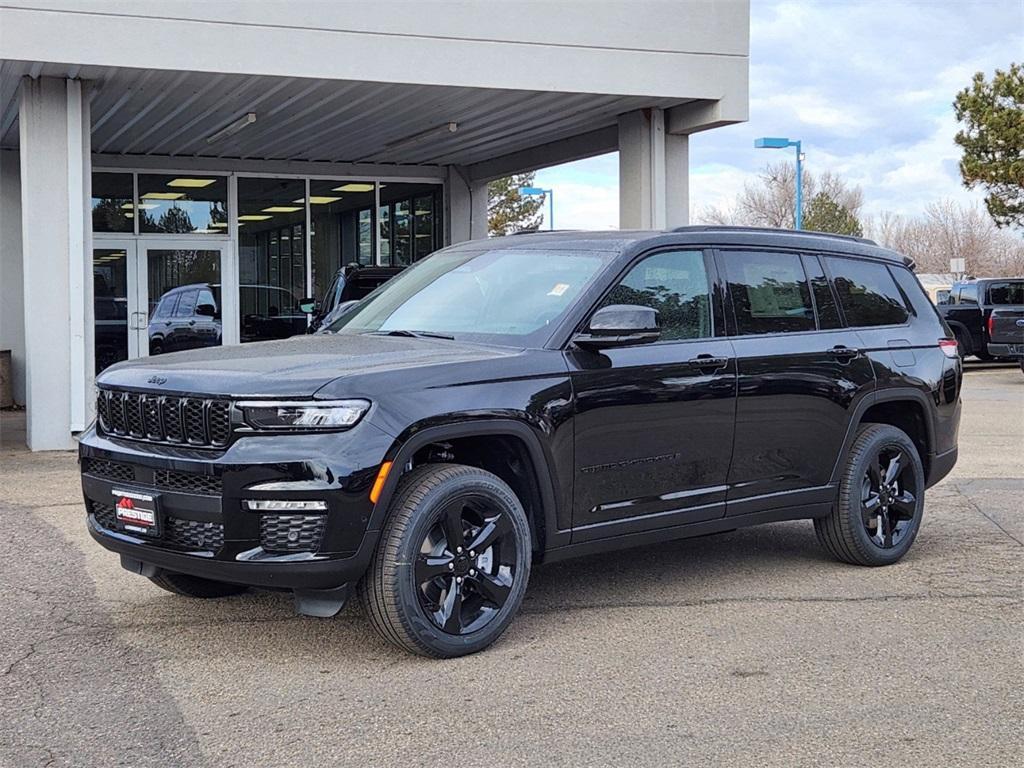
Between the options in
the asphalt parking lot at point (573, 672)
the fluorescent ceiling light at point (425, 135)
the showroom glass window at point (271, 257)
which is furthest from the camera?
the showroom glass window at point (271, 257)

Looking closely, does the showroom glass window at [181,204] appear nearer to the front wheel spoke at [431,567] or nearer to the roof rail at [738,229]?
the roof rail at [738,229]

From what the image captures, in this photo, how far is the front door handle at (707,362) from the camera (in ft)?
19.8

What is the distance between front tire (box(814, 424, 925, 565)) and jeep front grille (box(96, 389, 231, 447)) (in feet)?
11.5

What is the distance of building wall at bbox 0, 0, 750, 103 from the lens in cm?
1152

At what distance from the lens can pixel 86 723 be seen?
4422mm

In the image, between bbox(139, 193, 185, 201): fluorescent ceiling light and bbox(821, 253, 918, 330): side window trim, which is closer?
bbox(821, 253, 918, 330): side window trim

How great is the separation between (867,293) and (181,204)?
1424cm

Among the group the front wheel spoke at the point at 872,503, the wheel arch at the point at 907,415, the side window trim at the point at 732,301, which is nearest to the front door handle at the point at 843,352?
the side window trim at the point at 732,301

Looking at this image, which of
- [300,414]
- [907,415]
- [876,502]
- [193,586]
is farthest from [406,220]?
[300,414]

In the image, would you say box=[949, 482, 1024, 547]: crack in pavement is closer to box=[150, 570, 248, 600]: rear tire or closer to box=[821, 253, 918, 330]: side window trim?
box=[821, 253, 918, 330]: side window trim

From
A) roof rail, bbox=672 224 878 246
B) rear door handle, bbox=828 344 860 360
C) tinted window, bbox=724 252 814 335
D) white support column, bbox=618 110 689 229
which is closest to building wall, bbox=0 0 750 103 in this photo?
white support column, bbox=618 110 689 229

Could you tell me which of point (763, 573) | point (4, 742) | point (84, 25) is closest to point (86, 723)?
point (4, 742)

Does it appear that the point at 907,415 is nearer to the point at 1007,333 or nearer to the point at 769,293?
the point at 769,293

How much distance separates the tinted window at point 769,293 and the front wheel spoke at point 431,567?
212 cm
